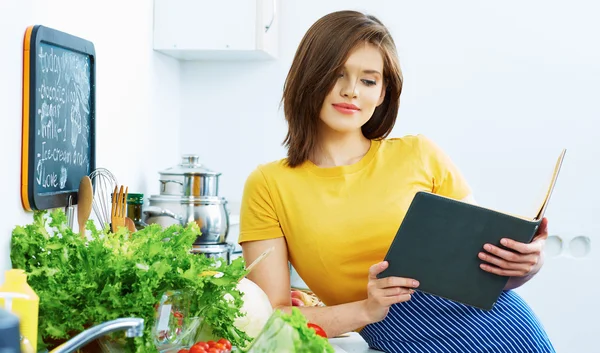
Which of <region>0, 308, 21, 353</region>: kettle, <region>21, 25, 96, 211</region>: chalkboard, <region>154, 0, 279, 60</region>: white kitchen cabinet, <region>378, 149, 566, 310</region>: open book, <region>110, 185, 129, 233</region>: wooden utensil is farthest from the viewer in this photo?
<region>154, 0, 279, 60</region>: white kitchen cabinet

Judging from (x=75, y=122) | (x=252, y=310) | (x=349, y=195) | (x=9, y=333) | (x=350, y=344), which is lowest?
(x=350, y=344)

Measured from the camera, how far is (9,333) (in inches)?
39.5

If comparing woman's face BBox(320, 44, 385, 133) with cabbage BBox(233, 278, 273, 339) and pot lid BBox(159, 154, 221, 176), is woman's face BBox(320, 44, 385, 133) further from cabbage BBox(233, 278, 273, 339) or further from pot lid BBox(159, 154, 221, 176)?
pot lid BBox(159, 154, 221, 176)

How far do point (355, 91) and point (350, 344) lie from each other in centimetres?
55

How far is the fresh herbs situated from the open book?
32 cm

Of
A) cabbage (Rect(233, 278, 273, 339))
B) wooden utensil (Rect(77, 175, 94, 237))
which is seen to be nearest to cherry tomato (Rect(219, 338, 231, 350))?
cabbage (Rect(233, 278, 273, 339))

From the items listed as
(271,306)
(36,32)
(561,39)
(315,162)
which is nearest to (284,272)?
(271,306)

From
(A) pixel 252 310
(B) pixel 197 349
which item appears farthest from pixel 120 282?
(A) pixel 252 310

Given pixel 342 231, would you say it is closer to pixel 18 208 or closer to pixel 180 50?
pixel 18 208

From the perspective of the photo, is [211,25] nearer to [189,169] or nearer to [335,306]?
[189,169]

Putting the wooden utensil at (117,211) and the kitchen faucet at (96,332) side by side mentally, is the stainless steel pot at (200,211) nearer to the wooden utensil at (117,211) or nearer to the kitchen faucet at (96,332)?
the wooden utensil at (117,211)

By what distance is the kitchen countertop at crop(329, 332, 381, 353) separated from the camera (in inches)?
68.0

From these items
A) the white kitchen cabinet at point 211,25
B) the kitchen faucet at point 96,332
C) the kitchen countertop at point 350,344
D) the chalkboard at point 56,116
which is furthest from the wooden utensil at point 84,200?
the white kitchen cabinet at point 211,25

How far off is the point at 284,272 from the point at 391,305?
0.28 metres
